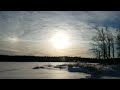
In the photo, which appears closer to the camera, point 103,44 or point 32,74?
point 32,74

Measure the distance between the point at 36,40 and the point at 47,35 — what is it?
227mm

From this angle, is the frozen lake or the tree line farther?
the tree line

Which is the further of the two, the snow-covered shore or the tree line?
the tree line

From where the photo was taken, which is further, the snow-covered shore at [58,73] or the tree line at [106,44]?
the tree line at [106,44]

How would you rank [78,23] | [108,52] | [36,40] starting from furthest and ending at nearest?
[108,52], [36,40], [78,23]

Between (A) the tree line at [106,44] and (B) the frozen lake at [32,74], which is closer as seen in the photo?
(B) the frozen lake at [32,74]

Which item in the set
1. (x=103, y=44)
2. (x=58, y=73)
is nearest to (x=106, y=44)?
(x=103, y=44)

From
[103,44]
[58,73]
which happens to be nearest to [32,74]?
[58,73]

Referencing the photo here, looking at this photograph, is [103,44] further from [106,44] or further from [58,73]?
[58,73]

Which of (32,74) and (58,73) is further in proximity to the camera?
(58,73)
